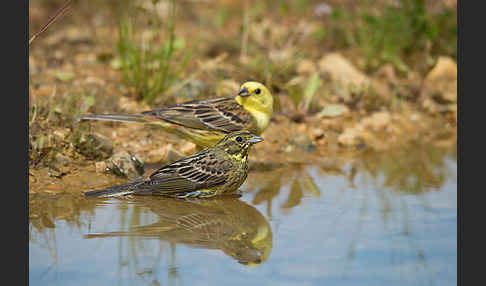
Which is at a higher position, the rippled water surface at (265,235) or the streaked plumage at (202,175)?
the streaked plumage at (202,175)

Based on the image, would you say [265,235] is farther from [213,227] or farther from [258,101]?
[258,101]

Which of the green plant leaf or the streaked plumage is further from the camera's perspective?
the green plant leaf

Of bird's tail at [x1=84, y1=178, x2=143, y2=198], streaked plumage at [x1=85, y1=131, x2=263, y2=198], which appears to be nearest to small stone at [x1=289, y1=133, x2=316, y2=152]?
streaked plumage at [x1=85, y1=131, x2=263, y2=198]

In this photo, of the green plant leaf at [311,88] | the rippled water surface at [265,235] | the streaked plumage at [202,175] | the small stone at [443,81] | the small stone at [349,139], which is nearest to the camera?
the rippled water surface at [265,235]

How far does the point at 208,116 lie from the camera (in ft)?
21.9

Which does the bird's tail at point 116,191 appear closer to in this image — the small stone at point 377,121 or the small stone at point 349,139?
the small stone at point 349,139

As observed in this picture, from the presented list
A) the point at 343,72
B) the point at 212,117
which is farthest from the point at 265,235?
the point at 343,72

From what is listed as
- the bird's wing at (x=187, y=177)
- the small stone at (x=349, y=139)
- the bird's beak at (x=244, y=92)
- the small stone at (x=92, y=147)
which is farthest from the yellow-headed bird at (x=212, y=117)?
the small stone at (x=349, y=139)

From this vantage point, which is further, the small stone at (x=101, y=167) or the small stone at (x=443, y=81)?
the small stone at (x=443, y=81)

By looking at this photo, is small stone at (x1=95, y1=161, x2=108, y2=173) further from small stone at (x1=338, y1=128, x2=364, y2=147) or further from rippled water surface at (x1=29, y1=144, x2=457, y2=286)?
small stone at (x1=338, y1=128, x2=364, y2=147)

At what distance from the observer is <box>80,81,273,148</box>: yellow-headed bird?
660 cm

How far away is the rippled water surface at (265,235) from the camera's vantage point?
3904 millimetres

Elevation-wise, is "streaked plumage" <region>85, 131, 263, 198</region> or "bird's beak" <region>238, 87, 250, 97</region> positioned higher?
"bird's beak" <region>238, 87, 250, 97</region>

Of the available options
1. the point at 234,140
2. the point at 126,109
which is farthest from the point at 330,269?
the point at 126,109
